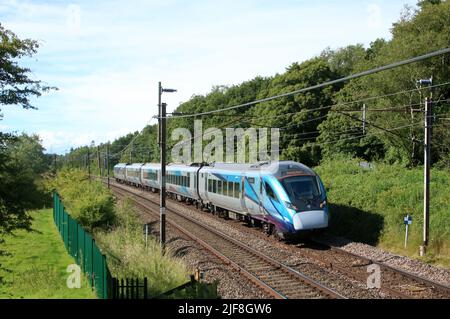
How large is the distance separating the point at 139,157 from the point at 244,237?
75855mm

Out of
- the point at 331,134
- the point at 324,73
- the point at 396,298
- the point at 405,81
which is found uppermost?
the point at 324,73

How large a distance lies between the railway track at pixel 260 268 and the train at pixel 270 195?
1626mm

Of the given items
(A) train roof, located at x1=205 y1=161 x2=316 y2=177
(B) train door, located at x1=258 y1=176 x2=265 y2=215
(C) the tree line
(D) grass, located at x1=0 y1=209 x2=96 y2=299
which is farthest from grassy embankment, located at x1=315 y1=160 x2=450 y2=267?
(D) grass, located at x1=0 y1=209 x2=96 y2=299

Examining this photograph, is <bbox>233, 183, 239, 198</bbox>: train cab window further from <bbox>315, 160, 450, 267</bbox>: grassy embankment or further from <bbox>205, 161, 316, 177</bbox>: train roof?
<bbox>315, 160, 450, 267</bbox>: grassy embankment

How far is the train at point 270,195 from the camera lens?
17.5 meters

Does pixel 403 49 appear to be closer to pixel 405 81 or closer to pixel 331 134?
pixel 405 81

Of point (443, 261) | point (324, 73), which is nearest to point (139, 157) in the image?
point (324, 73)

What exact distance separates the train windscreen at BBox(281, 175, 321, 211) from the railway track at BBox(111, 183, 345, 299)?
2391 millimetres

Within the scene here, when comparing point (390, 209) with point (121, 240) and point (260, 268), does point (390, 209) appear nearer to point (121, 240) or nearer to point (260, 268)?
point (260, 268)

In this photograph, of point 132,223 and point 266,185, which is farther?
point 132,223

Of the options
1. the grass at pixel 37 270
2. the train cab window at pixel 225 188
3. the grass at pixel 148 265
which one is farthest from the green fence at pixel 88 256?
the train cab window at pixel 225 188

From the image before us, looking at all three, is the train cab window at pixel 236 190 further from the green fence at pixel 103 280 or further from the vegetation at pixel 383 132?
the green fence at pixel 103 280

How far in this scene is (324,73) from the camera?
160ft
